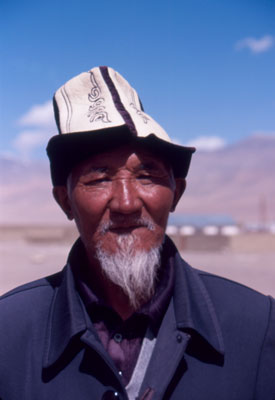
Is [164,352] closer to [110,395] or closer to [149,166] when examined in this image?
[110,395]

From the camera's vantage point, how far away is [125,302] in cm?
196

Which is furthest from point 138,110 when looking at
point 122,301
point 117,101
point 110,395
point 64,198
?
point 110,395

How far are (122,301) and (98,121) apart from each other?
25.6 inches

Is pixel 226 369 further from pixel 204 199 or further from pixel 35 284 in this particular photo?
pixel 204 199

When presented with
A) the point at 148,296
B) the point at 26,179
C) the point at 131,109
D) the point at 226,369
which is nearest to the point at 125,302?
the point at 148,296

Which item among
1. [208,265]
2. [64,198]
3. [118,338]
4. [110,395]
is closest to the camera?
[110,395]

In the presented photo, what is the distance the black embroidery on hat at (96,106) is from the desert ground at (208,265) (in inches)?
452

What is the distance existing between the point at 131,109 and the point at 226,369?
0.93 metres

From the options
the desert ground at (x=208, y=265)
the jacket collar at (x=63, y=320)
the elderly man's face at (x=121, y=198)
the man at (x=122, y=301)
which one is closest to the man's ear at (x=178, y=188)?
the man at (x=122, y=301)

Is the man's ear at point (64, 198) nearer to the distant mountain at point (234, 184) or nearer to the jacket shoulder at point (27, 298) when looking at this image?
the jacket shoulder at point (27, 298)

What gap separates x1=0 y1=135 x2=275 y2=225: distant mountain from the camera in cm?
8219

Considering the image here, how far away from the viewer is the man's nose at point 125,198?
1846 mm

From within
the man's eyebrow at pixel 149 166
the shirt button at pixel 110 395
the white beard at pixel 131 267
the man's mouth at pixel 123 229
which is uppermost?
the man's eyebrow at pixel 149 166

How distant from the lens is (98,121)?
1867mm
